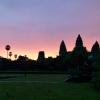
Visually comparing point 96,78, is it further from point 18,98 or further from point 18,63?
point 18,63

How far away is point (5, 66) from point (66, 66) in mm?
18555

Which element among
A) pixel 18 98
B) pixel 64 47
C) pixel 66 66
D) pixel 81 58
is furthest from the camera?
pixel 64 47

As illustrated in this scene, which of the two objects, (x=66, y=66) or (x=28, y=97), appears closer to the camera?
(x=28, y=97)

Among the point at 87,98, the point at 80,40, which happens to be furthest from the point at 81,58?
the point at 80,40

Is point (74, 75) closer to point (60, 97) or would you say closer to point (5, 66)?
point (60, 97)

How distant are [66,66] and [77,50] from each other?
34677 millimetres

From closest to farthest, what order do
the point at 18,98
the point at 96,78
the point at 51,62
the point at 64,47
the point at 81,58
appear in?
the point at 96,78 → the point at 18,98 → the point at 81,58 → the point at 51,62 → the point at 64,47

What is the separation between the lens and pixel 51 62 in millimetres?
91812

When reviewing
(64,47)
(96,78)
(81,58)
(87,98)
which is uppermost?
(64,47)

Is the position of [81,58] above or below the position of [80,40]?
below

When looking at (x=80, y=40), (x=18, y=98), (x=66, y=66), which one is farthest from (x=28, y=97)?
(x=80, y=40)

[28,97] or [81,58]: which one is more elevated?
[81,58]

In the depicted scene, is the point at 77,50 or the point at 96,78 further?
the point at 77,50

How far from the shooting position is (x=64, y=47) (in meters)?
114
